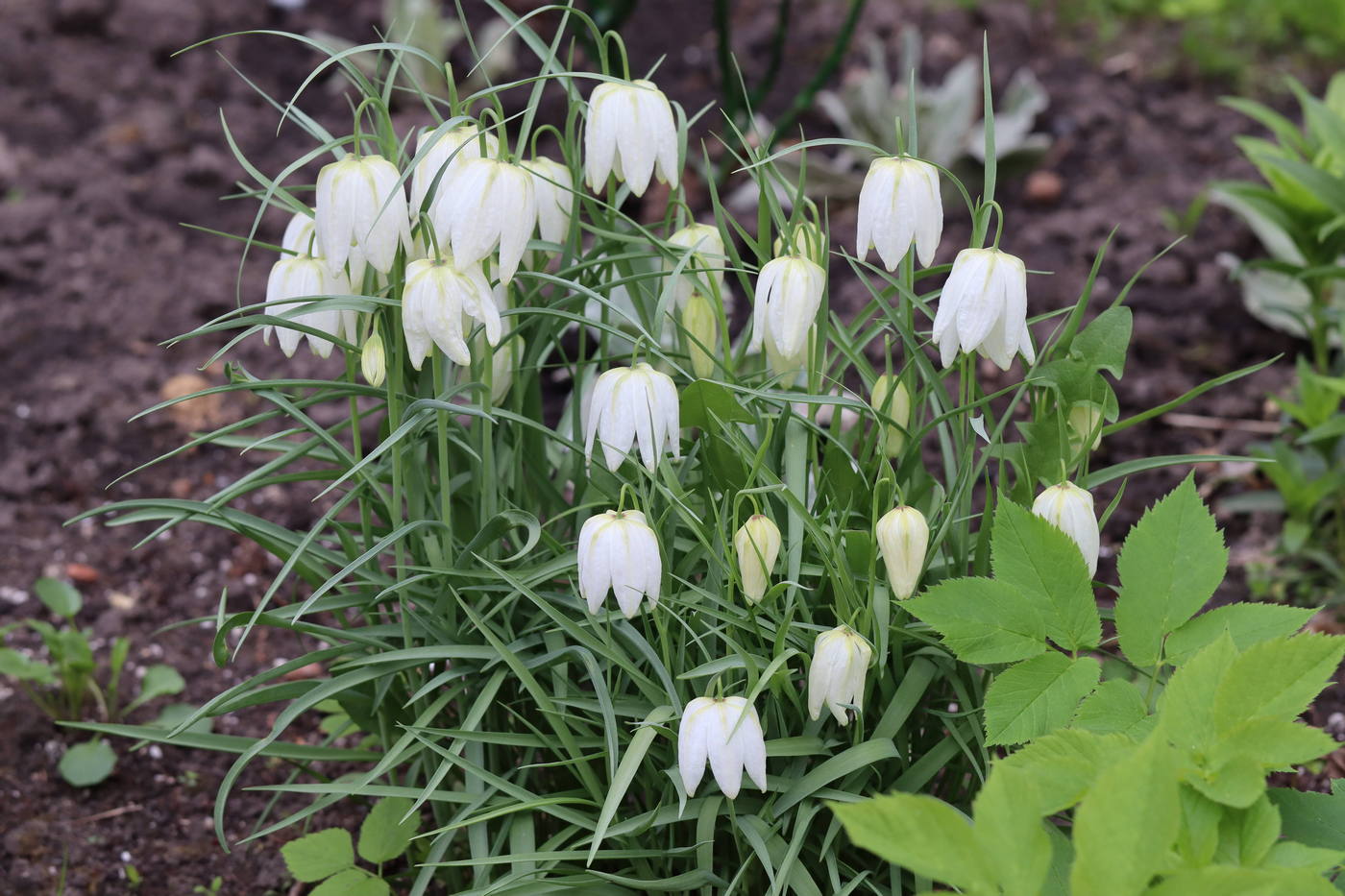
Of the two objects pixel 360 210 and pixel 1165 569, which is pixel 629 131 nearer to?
pixel 360 210

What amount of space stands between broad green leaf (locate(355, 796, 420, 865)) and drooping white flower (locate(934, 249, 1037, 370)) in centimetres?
86

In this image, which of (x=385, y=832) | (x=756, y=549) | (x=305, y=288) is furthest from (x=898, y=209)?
(x=385, y=832)

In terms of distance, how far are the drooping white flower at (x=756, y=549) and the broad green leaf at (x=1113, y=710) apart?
12.7 inches

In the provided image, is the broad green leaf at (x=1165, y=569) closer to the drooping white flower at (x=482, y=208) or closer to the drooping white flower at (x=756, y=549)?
the drooping white flower at (x=756, y=549)

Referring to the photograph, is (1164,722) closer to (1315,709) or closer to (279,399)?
(279,399)

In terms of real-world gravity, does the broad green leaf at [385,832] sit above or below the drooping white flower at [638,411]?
below

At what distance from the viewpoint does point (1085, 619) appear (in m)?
1.26

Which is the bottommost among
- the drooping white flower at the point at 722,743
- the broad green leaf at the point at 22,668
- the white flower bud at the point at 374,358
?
the broad green leaf at the point at 22,668

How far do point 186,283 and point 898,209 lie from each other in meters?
2.29

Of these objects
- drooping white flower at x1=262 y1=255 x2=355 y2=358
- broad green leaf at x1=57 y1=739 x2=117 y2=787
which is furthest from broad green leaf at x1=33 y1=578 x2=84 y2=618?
drooping white flower at x1=262 y1=255 x2=355 y2=358

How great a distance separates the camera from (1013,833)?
A: 938mm

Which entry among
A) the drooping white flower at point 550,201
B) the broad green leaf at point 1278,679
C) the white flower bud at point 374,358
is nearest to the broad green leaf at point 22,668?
the white flower bud at point 374,358

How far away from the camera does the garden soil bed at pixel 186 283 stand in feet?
6.48

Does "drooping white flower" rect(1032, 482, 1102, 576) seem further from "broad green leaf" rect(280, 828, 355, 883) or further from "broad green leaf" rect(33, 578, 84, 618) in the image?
"broad green leaf" rect(33, 578, 84, 618)
